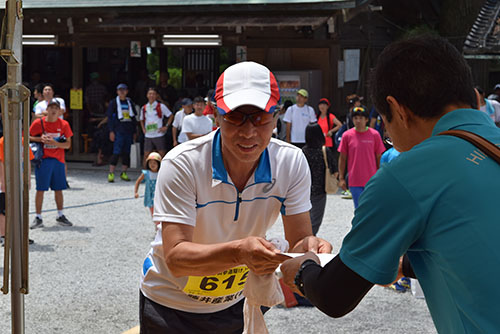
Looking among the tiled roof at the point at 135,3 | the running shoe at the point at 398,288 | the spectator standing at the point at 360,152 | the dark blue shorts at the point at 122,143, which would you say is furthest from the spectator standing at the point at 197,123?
the running shoe at the point at 398,288

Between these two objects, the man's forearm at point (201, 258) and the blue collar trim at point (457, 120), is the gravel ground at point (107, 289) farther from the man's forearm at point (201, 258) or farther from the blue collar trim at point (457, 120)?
the blue collar trim at point (457, 120)

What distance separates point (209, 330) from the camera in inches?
118

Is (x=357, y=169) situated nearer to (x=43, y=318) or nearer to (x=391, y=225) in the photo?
(x=43, y=318)

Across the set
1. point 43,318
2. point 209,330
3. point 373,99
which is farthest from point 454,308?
point 43,318

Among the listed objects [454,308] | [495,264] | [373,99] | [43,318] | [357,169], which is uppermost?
[373,99]

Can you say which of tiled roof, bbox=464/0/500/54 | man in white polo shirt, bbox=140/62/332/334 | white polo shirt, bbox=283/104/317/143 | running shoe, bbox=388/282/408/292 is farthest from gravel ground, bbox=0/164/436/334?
tiled roof, bbox=464/0/500/54

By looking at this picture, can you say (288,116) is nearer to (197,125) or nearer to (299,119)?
(299,119)

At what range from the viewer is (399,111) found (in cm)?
187

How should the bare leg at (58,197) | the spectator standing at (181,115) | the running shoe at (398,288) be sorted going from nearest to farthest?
1. the running shoe at (398,288)
2. the bare leg at (58,197)
3. the spectator standing at (181,115)

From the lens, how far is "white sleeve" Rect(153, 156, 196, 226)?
8.29ft

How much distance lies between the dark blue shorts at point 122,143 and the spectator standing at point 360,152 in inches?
274

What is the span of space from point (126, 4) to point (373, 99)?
13.1 meters

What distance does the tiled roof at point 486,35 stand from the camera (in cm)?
1496

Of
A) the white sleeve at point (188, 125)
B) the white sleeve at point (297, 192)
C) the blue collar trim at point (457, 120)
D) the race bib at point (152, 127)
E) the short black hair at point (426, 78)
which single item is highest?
the short black hair at point (426, 78)
